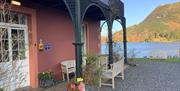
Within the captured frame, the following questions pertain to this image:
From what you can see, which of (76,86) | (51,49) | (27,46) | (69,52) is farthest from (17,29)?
(69,52)

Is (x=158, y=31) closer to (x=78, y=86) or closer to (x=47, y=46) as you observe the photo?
(x=47, y=46)

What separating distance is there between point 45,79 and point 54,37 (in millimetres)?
1891

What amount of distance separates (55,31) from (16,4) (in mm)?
2650

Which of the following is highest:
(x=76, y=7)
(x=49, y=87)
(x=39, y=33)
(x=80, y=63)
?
(x=76, y=7)

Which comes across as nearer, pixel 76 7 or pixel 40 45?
pixel 76 7

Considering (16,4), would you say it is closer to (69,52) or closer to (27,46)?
(27,46)

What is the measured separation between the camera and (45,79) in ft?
27.7

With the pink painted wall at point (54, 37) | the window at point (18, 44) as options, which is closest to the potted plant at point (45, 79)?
the pink painted wall at point (54, 37)

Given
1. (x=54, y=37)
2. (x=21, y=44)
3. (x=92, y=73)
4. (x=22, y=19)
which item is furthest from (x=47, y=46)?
(x=92, y=73)

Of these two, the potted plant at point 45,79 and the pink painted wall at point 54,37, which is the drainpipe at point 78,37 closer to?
the potted plant at point 45,79

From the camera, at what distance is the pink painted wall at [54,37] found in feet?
29.0

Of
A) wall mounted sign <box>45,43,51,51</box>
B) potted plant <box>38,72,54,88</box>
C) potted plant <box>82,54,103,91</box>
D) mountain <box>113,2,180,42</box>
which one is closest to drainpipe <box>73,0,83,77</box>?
potted plant <box>82,54,103,91</box>

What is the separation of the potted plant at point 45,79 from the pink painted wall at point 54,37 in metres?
0.28

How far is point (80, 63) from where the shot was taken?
22.4 ft
